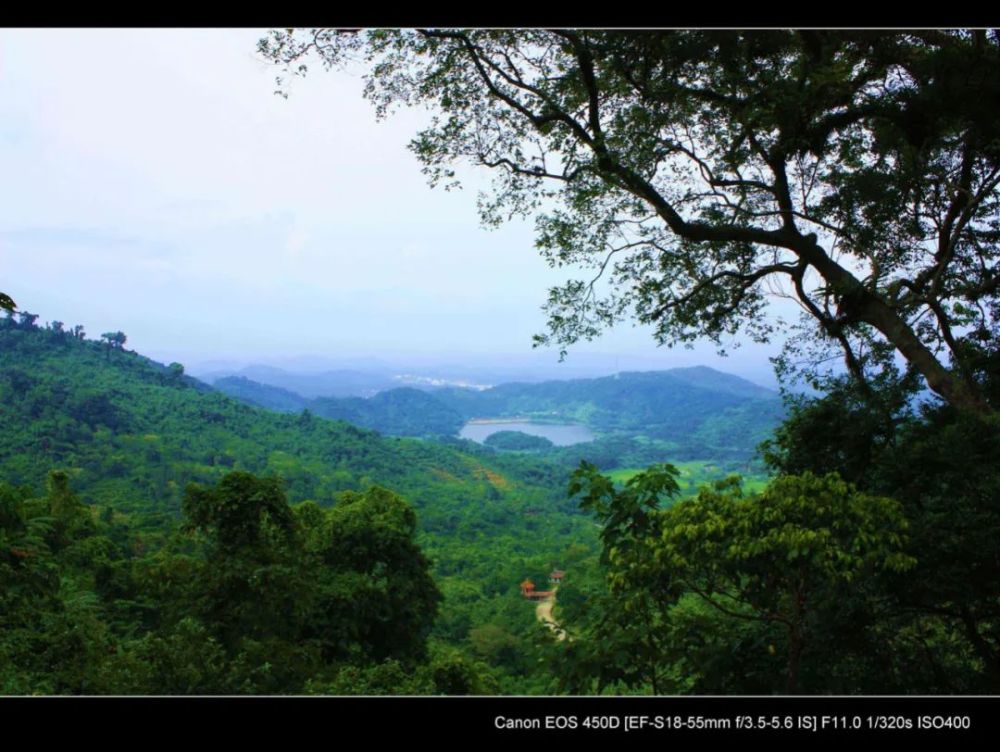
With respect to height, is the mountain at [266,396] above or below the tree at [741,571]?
above

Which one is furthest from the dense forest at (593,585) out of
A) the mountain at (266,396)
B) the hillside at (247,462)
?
the mountain at (266,396)

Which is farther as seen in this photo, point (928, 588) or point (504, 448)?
point (504, 448)

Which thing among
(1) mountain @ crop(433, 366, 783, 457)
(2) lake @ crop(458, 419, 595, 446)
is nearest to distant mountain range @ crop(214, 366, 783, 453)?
(1) mountain @ crop(433, 366, 783, 457)

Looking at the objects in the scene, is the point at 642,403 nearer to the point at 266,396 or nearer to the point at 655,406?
the point at 655,406

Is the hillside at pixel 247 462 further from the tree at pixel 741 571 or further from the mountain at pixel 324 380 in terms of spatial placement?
the tree at pixel 741 571

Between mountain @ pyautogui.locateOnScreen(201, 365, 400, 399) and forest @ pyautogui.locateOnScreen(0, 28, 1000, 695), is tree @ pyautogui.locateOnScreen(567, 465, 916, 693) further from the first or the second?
mountain @ pyautogui.locateOnScreen(201, 365, 400, 399)

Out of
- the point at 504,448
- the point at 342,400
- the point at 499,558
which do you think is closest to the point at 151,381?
the point at 342,400

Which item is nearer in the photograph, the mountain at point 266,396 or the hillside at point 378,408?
the mountain at point 266,396
